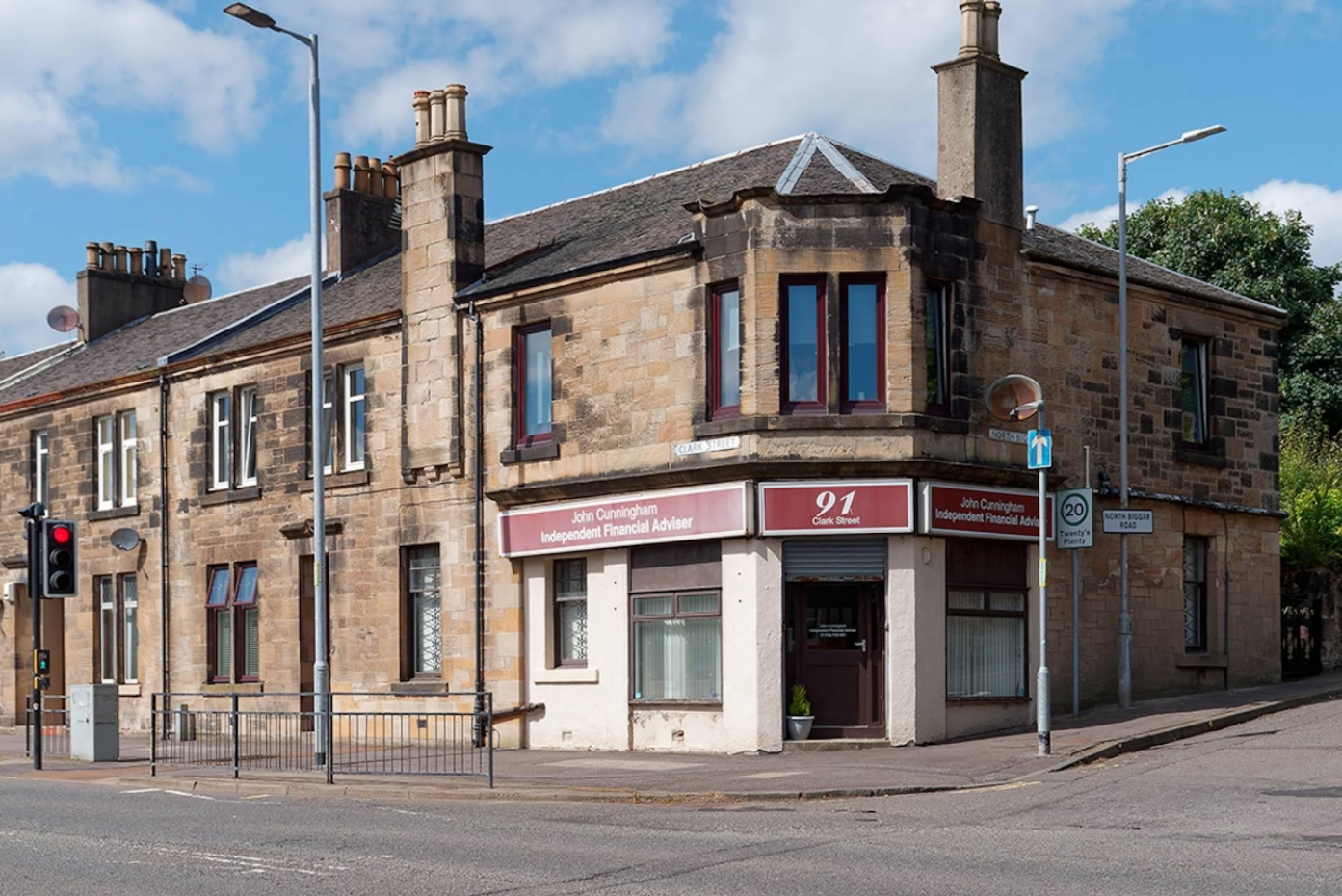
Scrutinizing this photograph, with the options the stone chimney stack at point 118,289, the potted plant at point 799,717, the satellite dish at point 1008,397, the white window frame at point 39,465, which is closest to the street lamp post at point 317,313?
the potted plant at point 799,717

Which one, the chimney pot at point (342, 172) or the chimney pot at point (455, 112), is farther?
the chimney pot at point (342, 172)

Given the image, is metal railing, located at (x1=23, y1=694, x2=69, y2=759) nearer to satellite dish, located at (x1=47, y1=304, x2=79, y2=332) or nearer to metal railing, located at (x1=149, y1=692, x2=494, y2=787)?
metal railing, located at (x1=149, y1=692, x2=494, y2=787)

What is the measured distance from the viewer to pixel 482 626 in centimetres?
2634

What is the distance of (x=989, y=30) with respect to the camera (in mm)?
24688

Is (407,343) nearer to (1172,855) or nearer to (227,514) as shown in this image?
(227,514)

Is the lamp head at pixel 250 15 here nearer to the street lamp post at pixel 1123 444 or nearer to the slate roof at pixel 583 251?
the slate roof at pixel 583 251

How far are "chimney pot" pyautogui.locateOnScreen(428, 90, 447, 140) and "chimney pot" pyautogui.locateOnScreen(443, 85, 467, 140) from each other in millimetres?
105

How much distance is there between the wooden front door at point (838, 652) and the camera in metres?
22.8

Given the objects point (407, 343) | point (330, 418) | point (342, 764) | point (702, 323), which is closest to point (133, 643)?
point (330, 418)

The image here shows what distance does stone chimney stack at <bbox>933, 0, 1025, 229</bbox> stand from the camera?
24.2 metres

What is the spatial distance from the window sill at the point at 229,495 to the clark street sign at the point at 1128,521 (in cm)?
1472

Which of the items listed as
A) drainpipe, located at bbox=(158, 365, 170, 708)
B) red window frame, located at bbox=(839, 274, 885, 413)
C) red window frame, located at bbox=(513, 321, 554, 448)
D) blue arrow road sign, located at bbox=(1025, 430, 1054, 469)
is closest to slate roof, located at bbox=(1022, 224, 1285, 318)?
red window frame, located at bbox=(839, 274, 885, 413)

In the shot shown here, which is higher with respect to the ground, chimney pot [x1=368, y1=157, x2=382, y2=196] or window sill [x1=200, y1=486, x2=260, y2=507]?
chimney pot [x1=368, y1=157, x2=382, y2=196]

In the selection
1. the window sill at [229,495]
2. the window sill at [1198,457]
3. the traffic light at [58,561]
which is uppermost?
the window sill at [1198,457]
